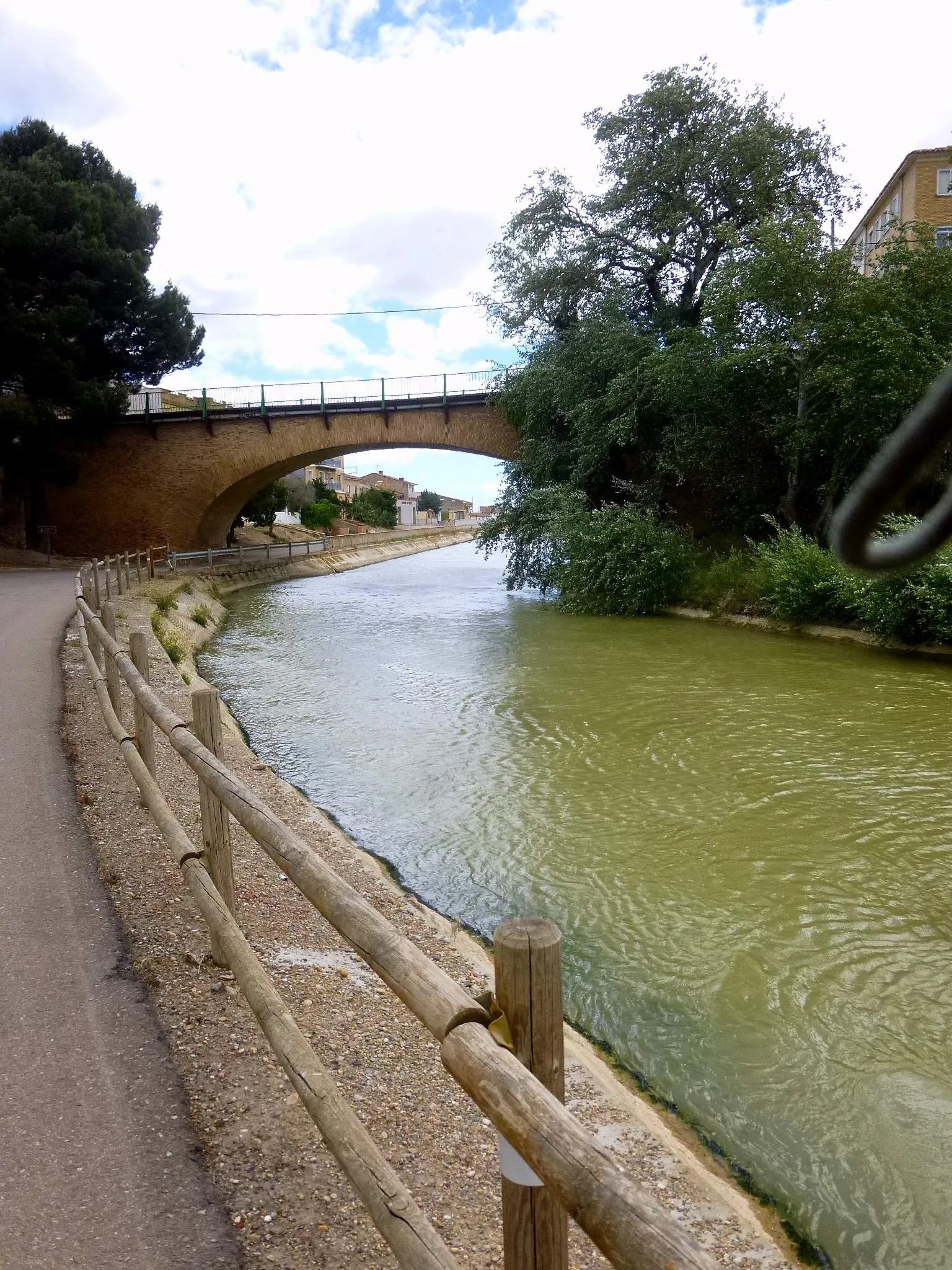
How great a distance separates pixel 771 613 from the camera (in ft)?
53.7

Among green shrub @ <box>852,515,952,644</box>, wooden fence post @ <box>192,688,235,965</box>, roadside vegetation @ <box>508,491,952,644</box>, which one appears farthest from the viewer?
roadside vegetation @ <box>508,491,952,644</box>

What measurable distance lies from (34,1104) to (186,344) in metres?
30.5

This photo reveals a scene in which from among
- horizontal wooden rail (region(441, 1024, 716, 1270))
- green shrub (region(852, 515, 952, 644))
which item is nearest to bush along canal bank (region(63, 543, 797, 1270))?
horizontal wooden rail (region(441, 1024, 716, 1270))

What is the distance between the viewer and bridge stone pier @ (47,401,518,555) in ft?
90.4

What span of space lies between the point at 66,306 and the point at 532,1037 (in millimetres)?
28326

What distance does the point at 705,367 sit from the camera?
57.0 ft

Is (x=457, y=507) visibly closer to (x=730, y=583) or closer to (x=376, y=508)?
(x=376, y=508)

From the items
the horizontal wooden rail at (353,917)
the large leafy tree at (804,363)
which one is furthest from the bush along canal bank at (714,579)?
the horizontal wooden rail at (353,917)

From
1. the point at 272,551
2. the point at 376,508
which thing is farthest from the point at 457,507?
the point at 272,551

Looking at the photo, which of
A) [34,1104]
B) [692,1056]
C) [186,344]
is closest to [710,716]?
[692,1056]

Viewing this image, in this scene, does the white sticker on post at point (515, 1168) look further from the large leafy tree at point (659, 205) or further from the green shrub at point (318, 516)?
the green shrub at point (318, 516)

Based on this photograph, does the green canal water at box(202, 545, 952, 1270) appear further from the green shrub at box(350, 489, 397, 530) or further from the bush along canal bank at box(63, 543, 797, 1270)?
the green shrub at box(350, 489, 397, 530)

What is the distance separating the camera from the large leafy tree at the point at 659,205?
19.7 metres

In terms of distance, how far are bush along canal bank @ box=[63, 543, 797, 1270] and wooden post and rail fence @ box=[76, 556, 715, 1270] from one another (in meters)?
0.31
